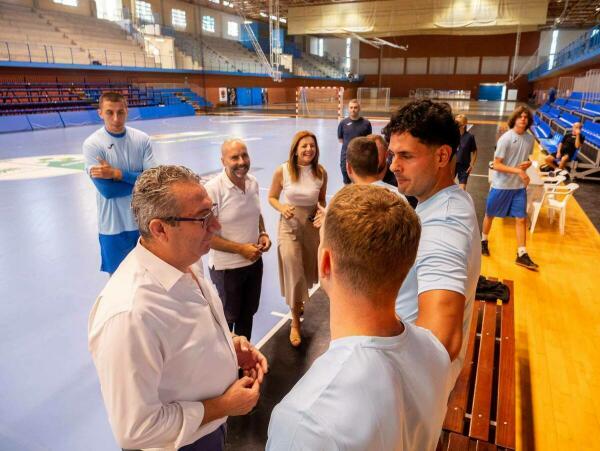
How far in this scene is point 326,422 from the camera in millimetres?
760

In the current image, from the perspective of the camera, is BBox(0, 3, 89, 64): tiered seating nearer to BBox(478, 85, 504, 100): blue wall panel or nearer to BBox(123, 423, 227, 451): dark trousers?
BBox(123, 423, 227, 451): dark trousers

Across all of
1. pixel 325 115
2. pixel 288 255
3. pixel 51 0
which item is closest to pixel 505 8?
pixel 325 115

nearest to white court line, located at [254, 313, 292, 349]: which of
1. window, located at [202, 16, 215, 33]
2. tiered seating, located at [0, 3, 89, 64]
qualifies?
tiered seating, located at [0, 3, 89, 64]

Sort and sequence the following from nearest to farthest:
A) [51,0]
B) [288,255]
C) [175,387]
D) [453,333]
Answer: [453,333] → [175,387] → [288,255] → [51,0]

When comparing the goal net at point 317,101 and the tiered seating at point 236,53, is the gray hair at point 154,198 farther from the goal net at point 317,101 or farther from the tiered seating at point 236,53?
the tiered seating at point 236,53

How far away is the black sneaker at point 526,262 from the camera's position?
5414 millimetres

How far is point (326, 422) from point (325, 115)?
27793mm

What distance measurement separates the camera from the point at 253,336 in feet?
12.6

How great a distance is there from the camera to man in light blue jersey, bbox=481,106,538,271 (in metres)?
5.34

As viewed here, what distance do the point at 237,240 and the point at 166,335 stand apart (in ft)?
5.95

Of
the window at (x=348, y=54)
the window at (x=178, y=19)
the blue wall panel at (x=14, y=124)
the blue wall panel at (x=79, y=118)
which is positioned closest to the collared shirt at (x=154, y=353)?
the blue wall panel at (x=14, y=124)

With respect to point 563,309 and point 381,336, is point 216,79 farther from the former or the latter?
point 381,336

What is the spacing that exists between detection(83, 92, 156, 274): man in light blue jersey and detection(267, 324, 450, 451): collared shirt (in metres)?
3.04

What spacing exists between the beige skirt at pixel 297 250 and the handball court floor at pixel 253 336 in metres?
0.53
